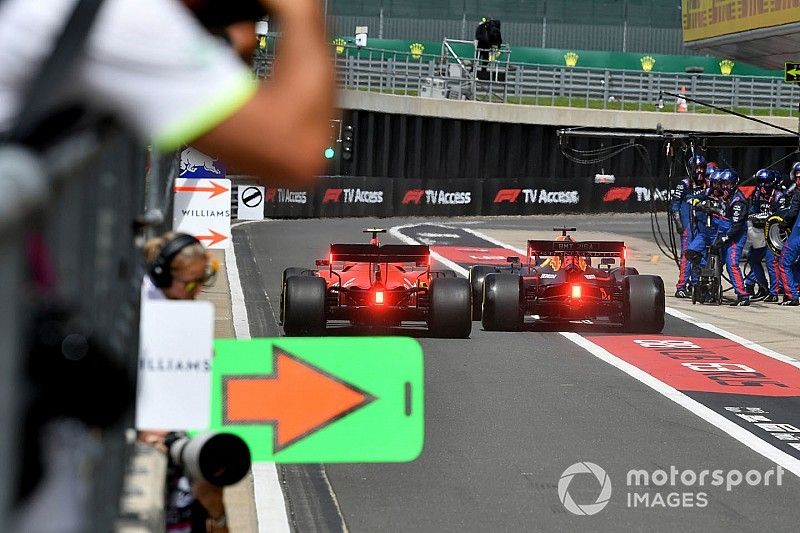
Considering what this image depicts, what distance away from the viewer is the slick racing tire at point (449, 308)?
19266mm

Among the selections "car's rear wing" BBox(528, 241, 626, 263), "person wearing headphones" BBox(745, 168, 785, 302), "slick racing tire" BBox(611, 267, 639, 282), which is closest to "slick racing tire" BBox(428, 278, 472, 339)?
"car's rear wing" BBox(528, 241, 626, 263)

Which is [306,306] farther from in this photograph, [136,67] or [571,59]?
[571,59]

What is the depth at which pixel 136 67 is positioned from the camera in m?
1.55

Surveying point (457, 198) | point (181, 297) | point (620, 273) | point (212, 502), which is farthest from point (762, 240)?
point (457, 198)

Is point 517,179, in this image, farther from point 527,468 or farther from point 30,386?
point 30,386

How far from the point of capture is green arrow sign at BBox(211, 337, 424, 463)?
13.3ft

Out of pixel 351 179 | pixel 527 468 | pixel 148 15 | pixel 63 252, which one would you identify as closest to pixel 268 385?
pixel 63 252

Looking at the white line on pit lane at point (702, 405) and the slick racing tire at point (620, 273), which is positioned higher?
the slick racing tire at point (620, 273)

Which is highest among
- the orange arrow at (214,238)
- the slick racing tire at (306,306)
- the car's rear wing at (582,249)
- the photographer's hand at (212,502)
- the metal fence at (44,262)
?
the metal fence at (44,262)

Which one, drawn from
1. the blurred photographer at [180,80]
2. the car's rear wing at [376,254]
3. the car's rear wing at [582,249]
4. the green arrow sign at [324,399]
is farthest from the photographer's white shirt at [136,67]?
the car's rear wing at [582,249]

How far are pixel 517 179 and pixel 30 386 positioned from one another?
176 ft

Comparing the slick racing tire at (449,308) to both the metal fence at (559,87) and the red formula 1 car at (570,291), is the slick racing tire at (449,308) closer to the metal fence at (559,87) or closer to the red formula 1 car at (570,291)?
the red formula 1 car at (570,291)

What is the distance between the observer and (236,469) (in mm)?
4645

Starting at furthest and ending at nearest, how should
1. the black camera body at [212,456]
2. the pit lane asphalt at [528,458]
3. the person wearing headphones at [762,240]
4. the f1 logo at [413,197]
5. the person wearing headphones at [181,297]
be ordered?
the f1 logo at [413,197]
the person wearing headphones at [762,240]
the pit lane asphalt at [528,458]
the person wearing headphones at [181,297]
the black camera body at [212,456]
